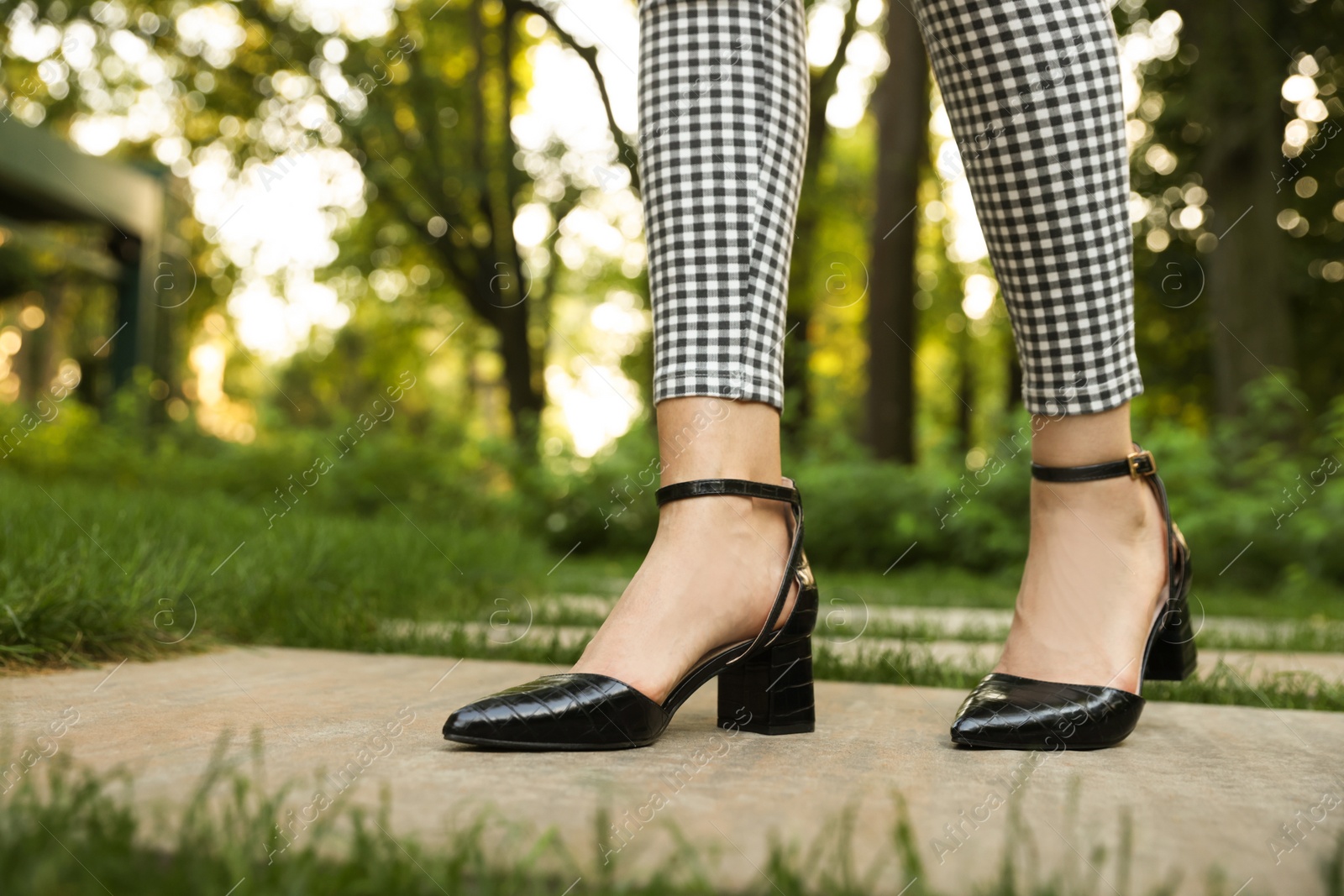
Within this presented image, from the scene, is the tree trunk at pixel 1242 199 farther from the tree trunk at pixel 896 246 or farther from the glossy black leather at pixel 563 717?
the glossy black leather at pixel 563 717

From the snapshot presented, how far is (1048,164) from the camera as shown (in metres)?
1.27

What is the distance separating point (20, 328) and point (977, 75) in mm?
25955

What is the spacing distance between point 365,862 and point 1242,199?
788 centimetres

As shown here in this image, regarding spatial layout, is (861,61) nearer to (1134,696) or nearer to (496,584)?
(496,584)

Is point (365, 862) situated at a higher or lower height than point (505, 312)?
lower

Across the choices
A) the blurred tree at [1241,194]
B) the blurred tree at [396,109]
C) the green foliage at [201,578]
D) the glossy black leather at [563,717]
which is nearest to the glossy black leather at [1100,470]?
the glossy black leather at [563,717]

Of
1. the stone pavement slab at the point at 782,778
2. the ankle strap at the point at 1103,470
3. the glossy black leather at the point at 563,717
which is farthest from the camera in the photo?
the ankle strap at the point at 1103,470

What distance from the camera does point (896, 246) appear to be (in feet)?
28.0

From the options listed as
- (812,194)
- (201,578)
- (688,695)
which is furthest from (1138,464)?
(812,194)

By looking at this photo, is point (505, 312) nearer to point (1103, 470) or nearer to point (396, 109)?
point (396, 109)

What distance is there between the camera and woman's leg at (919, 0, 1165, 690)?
125 cm

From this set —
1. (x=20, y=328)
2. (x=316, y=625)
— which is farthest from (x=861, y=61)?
(x=20, y=328)

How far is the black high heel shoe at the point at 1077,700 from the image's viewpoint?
112cm

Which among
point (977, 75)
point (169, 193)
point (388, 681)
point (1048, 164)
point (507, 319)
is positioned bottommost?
point (388, 681)
